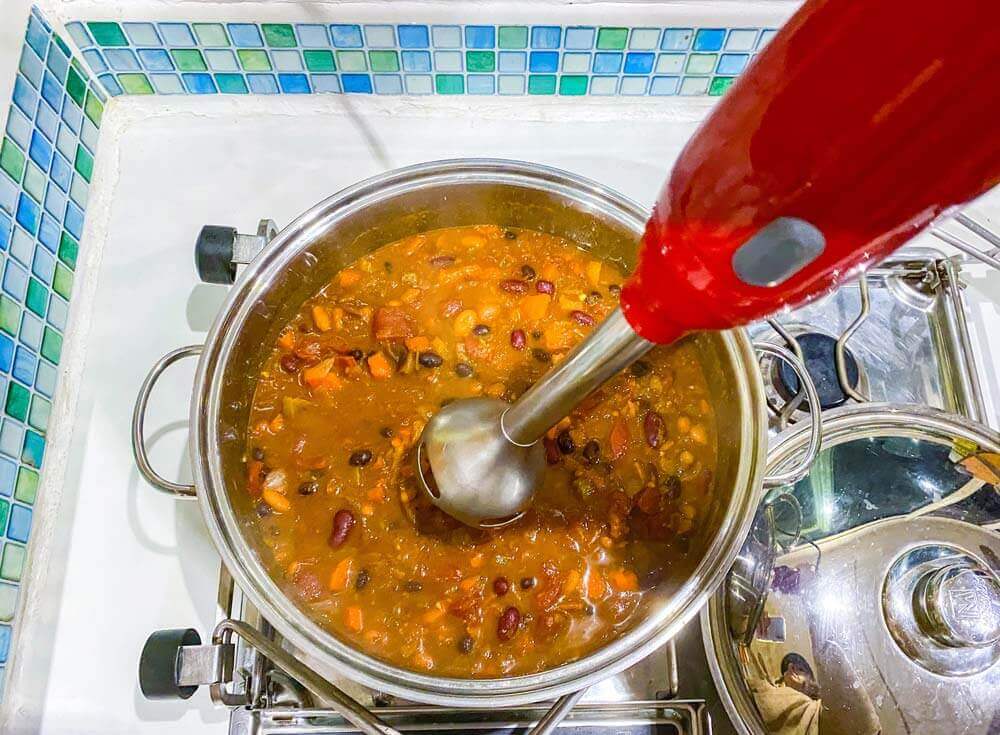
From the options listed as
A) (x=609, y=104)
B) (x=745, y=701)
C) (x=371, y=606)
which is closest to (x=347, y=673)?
(x=371, y=606)

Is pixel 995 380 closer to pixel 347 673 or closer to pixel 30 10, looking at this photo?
pixel 347 673

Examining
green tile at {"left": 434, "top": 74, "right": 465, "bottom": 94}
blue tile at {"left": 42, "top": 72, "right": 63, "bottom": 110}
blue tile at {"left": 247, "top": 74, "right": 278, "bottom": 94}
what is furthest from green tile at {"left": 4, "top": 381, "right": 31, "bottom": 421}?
green tile at {"left": 434, "top": 74, "right": 465, "bottom": 94}

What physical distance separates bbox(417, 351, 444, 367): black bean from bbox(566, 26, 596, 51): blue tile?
0.73 metres

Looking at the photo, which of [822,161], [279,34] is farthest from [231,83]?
[822,161]

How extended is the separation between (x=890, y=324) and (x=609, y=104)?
2.61 feet

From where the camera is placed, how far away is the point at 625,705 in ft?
3.97

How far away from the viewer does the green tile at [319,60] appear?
147cm

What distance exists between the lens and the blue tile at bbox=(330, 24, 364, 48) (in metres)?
1.43

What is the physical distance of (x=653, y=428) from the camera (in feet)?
4.06

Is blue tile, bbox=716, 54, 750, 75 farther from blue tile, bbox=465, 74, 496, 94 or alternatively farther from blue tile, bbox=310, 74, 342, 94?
blue tile, bbox=310, 74, 342, 94

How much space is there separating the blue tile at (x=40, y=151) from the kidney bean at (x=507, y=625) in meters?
1.19

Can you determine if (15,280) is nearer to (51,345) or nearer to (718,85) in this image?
(51,345)

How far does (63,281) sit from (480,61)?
0.97 metres

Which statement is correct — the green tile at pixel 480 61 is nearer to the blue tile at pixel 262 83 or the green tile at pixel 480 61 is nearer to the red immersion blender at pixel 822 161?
the blue tile at pixel 262 83
